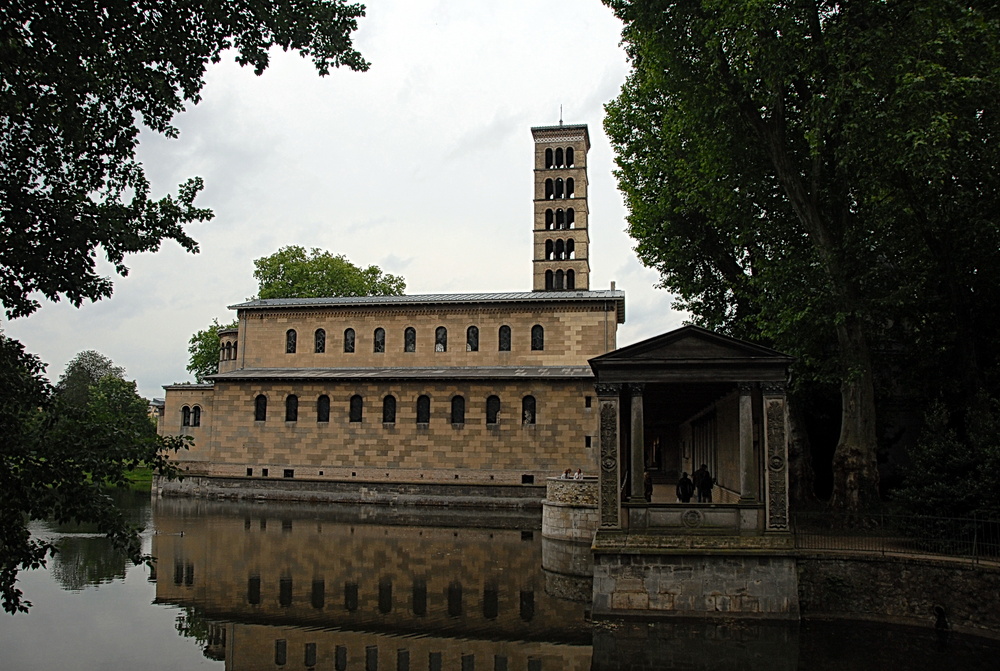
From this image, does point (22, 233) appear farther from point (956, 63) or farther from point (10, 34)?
point (956, 63)

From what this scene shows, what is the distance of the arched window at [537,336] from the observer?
42.9 meters

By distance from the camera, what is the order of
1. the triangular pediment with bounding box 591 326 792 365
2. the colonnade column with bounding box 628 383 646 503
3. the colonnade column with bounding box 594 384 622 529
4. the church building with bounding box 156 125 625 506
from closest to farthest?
the triangular pediment with bounding box 591 326 792 365, the colonnade column with bounding box 594 384 622 529, the colonnade column with bounding box 628 383 646 503, the church building with bounding box 156 125 625 506

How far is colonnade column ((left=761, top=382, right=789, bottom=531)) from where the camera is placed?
1673cm

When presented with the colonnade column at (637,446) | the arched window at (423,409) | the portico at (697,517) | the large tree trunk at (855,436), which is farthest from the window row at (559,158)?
the colonnade column at (637,446)

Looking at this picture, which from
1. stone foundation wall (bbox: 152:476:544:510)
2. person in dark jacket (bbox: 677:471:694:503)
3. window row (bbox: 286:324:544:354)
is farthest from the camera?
window row (bbox: 286:324:544:354)

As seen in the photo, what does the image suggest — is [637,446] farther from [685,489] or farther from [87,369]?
[87,369]

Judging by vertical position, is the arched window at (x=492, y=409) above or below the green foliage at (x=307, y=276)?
below

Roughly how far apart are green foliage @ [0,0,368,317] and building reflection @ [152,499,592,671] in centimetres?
803

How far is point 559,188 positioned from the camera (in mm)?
54969

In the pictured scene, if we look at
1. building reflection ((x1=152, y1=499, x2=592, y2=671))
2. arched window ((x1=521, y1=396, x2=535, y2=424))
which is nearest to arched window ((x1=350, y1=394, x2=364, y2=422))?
arched window ((x1=521, y1=396, x2=535, y2=424))

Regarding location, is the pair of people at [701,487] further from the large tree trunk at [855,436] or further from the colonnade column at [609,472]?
the colonnade column at [609,472]

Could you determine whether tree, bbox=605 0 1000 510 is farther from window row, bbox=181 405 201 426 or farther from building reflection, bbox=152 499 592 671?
window row, bbox=181 405 201 426

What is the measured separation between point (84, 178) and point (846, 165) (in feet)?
54.8

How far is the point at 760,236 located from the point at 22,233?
2019 cm
